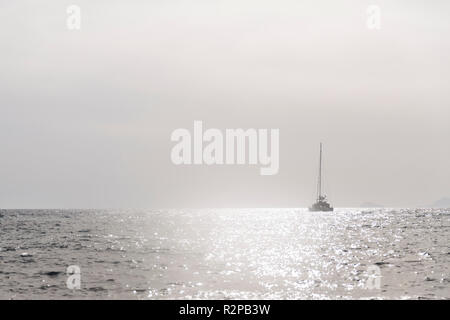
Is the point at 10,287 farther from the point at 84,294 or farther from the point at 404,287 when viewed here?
the point at 404,287

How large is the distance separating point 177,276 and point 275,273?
832cm

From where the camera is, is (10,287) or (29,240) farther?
(29,240)

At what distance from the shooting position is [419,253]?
5691 centimetres

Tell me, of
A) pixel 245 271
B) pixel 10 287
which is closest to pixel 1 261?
pixel 10 287

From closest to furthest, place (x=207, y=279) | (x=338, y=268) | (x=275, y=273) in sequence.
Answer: (x=207, y=279), (x=275, y=273), (x=338, y=268)

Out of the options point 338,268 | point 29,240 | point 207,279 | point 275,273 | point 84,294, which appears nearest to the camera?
point 84,294

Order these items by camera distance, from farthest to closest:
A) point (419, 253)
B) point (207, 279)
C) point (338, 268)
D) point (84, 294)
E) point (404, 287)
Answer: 1. point (419, 253)
2. point (338, 268)
3. point (207, 279)
4. point (404, 287)
5. point (84, 294)
